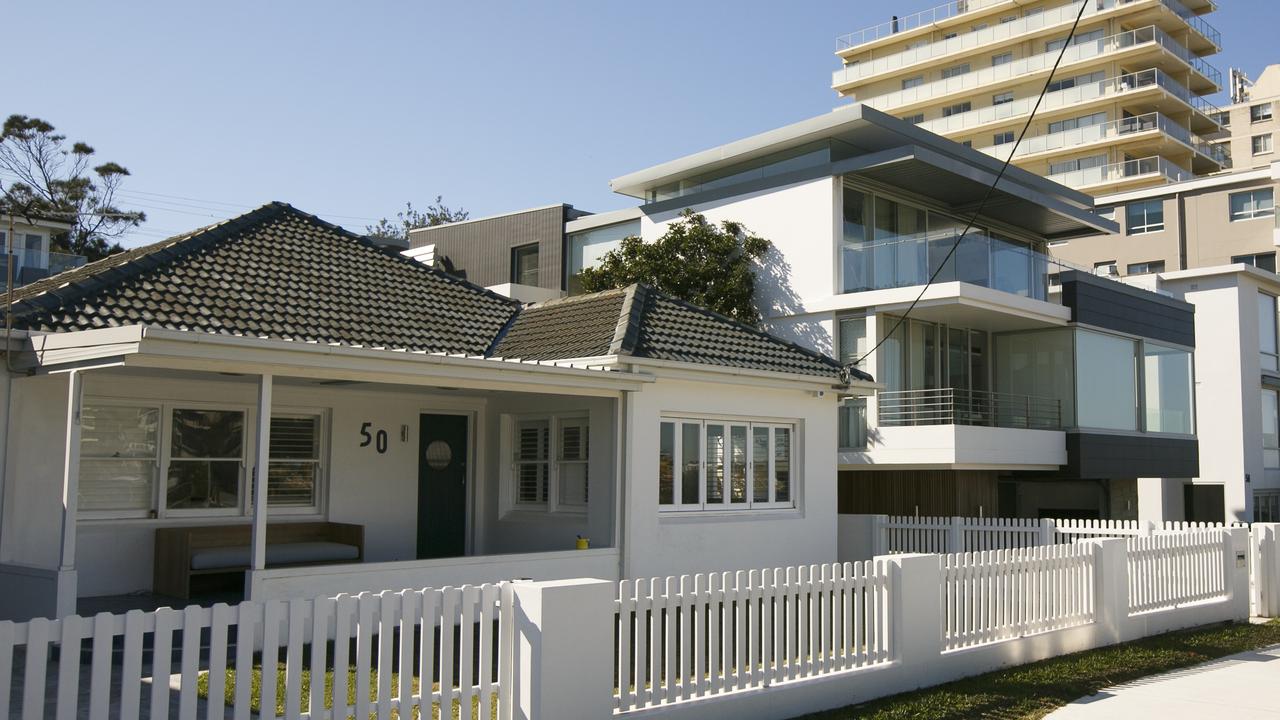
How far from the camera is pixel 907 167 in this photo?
21.4 meters

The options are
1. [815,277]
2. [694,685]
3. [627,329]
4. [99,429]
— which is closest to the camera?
[694,685]

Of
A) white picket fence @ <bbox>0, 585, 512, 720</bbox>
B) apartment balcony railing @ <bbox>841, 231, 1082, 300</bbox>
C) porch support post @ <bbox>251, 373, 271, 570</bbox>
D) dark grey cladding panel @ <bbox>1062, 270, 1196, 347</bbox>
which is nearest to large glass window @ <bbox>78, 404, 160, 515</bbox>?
porch support post @ <bbox>251, 373, 271, 570</bbox>

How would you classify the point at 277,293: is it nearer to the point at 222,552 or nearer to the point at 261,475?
the point at 222,552

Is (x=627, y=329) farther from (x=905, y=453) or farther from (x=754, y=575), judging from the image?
(x=905, y=453)

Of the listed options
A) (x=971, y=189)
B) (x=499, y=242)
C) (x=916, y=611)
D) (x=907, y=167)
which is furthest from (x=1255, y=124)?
(x=916, y=611)

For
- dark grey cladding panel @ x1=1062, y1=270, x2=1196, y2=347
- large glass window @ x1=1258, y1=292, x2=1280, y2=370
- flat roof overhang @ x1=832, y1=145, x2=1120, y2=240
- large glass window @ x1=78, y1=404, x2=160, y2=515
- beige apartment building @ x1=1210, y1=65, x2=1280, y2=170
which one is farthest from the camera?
beige apartment building @ x1=1210, y1=65, x2=1280, y2=170

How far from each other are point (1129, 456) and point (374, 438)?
55.3ft

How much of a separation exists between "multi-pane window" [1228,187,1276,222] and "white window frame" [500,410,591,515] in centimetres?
3527

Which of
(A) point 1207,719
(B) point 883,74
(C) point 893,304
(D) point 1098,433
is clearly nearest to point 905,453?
(C) point 893,304

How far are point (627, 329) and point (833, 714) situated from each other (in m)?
6.28

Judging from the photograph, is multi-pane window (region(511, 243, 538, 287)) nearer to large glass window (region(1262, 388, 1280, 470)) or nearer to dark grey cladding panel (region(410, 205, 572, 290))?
dark grey cladding panel (region(410, 205, 572, 290))

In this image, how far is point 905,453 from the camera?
20.3 m

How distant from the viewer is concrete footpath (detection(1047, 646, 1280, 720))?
895 cm

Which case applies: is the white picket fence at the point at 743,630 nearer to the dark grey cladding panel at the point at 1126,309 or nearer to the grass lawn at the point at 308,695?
the grass lawn at the point at 308,695
